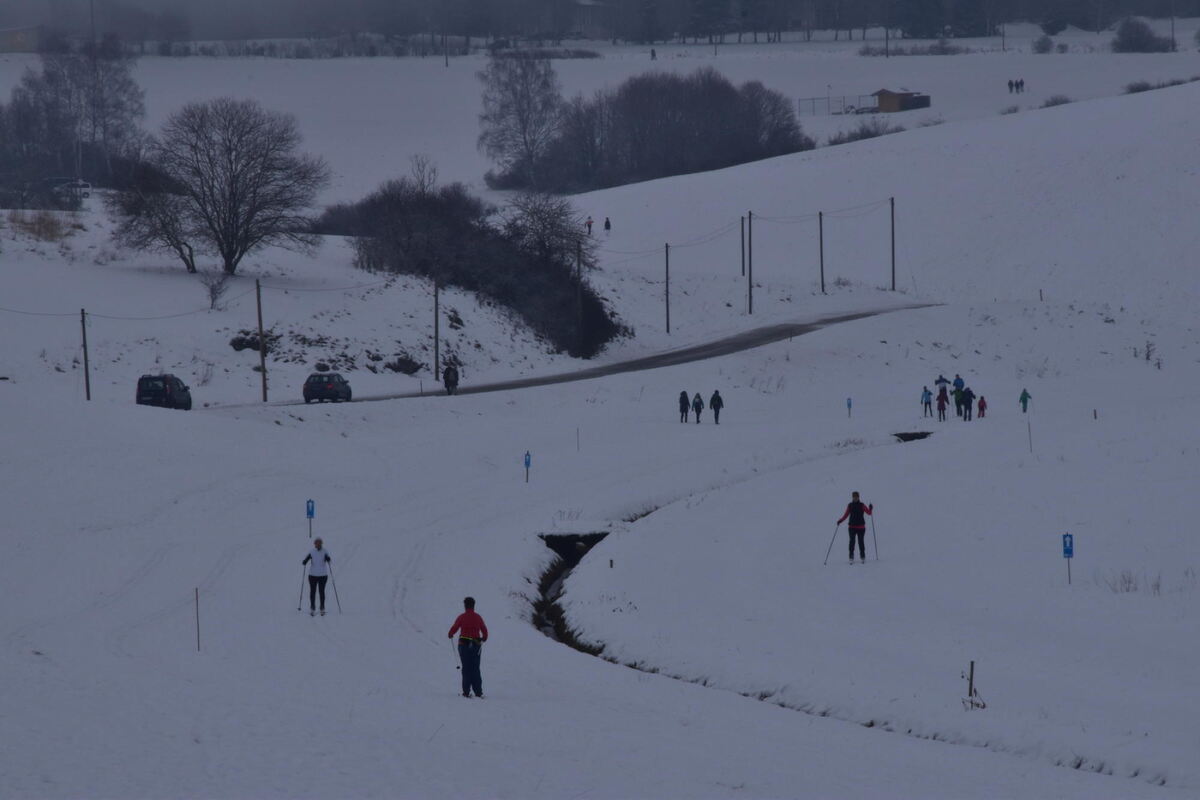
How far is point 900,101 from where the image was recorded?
150000 millimetres

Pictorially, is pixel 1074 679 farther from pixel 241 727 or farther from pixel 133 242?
pixel 133 242

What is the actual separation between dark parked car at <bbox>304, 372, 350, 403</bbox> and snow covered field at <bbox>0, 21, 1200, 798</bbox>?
3.17 meters

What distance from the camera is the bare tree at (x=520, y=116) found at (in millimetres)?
127188

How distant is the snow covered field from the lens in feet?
50.3

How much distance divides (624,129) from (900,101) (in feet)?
117

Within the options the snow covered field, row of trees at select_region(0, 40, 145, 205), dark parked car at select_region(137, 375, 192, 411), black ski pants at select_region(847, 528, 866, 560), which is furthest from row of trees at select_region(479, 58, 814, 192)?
black ski pants at select_region(847, 528, 866, 560)

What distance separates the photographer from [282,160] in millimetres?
62031

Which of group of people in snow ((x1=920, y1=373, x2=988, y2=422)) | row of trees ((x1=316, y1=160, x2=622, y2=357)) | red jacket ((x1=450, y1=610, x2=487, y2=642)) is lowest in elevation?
group of people in snow ((x1=920, y1=373, x2=988, y2=422))

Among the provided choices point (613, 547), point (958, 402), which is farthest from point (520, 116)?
point (613, 547)

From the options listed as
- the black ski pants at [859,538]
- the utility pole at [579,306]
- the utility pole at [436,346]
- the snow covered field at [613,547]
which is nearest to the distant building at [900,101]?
the snow covered field at [613,547]

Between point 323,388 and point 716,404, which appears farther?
point 716,404

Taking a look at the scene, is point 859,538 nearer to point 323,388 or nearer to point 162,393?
point 162,393

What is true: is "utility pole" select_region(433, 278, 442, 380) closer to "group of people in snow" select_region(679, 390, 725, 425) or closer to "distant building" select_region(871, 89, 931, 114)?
"group of people in snow" select_region(679, 390, 725, 425)

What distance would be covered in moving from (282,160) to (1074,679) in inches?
2020
